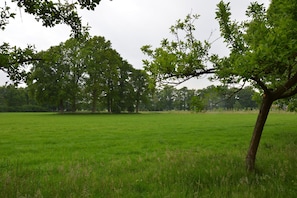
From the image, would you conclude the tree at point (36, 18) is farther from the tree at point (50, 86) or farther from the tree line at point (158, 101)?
the tree at point (50, 86)

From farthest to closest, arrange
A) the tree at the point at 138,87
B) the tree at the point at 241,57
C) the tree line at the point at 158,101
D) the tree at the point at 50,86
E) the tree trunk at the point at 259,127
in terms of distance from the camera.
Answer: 1. the tree at the point at 138,87
2. the tree at the point at 50,86
3. the tree line at the point at 158,101
4. the tree trunk at the point at 259,127
5. the tree at the point at 241,57

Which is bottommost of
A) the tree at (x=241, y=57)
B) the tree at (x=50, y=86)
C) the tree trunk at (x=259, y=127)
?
the tree trunk at (x=259, y=127)

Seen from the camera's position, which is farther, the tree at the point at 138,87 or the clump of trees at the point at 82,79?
the tree at the point at 138,87

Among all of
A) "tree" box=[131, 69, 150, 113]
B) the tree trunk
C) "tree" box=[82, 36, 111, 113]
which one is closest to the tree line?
"tree" box=[131, 69, 150, 113]

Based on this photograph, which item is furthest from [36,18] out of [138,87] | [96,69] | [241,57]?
[138,87]

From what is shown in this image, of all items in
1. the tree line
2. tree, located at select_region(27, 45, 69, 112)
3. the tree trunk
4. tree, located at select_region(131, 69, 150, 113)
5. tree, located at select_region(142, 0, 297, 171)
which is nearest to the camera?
tree, located at select_region(142, 0, 297, 171)

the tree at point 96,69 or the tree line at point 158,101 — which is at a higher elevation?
the tree at point 96,69

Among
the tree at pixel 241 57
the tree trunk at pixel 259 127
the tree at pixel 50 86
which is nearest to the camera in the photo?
the tree at pixel 241 57

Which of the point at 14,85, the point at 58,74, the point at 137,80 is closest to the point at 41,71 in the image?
the point at 58,74

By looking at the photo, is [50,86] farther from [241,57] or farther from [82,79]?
[241,57]

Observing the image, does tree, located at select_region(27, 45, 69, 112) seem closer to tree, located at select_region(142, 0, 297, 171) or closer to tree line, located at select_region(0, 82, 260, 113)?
tree line, located at select_region(0, 82, 260, 113)

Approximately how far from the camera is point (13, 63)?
18.9 feet

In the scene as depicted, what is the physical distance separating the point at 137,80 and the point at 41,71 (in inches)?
1296

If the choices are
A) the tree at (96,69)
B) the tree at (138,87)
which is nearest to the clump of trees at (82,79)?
the tree at (96,69)
